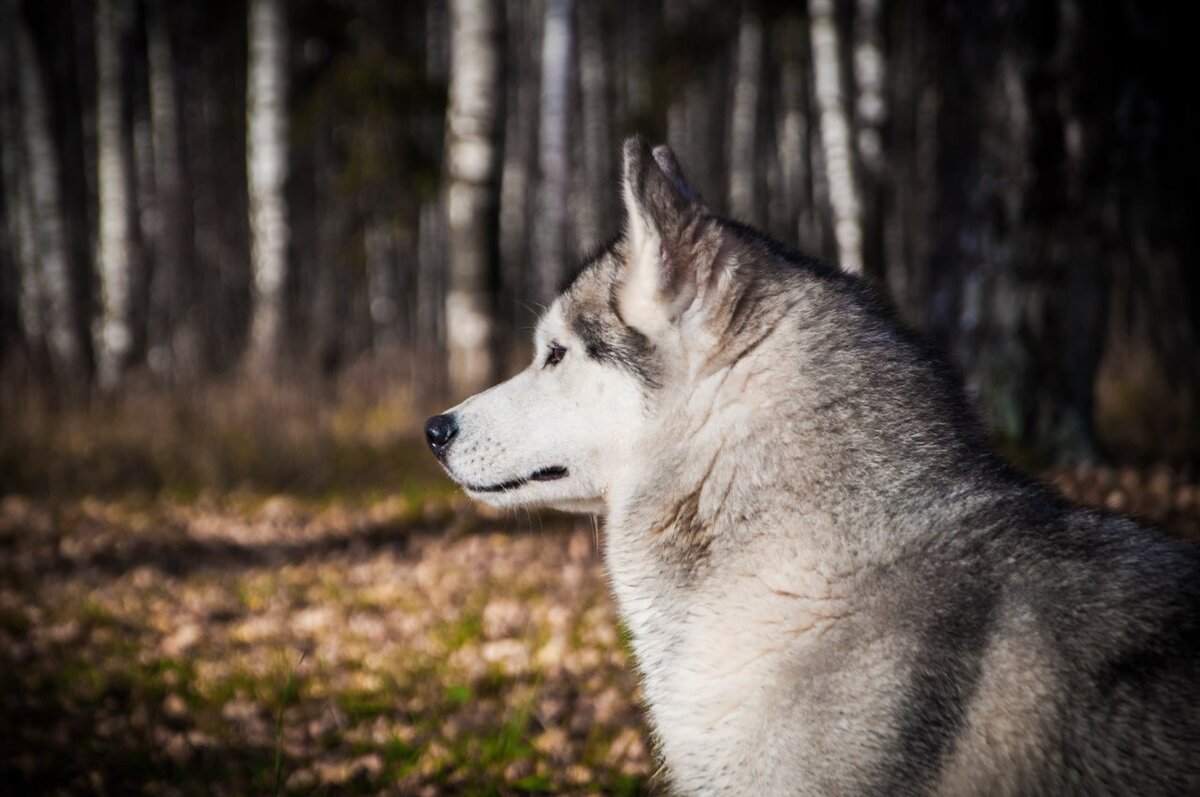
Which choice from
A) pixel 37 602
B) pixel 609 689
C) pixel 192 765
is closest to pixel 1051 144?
pixel 609 689

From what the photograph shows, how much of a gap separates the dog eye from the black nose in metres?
0.36

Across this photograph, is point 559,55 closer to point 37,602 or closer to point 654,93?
point 37,602

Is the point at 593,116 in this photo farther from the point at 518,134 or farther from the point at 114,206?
the point at 114,206

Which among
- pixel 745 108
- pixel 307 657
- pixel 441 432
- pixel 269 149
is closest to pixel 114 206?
pixel 269 149

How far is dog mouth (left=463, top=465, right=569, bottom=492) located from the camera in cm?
267

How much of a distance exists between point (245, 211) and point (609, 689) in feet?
103

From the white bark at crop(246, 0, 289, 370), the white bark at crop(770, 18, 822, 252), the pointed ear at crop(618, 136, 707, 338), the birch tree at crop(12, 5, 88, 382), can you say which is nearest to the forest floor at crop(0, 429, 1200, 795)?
the pointed ear at crop(618, 136, 707, 338)

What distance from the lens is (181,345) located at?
1623 cm

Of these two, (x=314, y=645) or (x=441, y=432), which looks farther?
(x=314, y=645)

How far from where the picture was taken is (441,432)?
9.06 ft

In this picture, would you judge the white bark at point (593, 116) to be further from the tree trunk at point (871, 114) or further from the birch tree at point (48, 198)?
the birch tree at point (48, 198)

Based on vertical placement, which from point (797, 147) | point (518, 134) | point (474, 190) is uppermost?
point (518, 134)

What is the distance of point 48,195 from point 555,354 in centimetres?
1218

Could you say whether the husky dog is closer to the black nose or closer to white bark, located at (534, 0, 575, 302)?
the black nose
